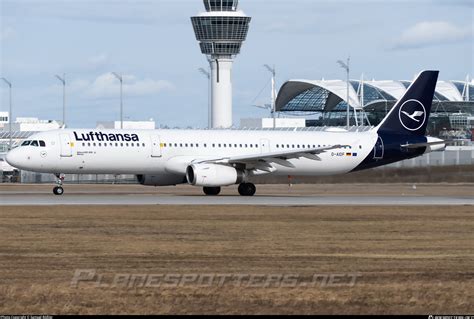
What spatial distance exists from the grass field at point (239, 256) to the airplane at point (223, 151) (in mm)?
11835

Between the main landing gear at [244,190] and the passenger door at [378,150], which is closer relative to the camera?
the main landing gear at [244,190]

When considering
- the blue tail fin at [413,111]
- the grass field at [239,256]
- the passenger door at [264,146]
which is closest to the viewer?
the grass field at [239,256]

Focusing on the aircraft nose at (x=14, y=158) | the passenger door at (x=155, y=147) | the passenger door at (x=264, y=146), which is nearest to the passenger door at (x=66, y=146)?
the aircraft nose at (x=14, y=158)

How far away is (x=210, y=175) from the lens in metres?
52.8

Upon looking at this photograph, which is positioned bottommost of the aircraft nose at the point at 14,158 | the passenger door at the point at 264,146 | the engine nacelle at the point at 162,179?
the engine nacelle at the point at 162,179

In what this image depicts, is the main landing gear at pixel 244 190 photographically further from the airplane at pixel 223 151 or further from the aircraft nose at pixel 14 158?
the aircraft nose at pixel 14 158

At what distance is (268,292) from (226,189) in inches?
1858

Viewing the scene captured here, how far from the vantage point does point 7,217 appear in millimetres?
36281

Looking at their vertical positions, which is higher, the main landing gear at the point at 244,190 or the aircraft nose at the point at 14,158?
the aircraft nose at the point at 14,158

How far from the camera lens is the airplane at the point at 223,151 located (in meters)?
52.9

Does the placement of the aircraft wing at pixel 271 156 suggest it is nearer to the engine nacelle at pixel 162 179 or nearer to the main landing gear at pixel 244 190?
the main landing gear at pixel 244 190

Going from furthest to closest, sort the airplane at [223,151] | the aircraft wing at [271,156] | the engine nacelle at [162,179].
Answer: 1. the engine nacelle at [162,179]
2. the aircraft wing at [271,156]
3. the airplane at [223,151]

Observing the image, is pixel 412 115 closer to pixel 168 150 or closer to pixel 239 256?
pixel 168 150

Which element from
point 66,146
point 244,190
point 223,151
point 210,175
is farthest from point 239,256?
point 223,151
